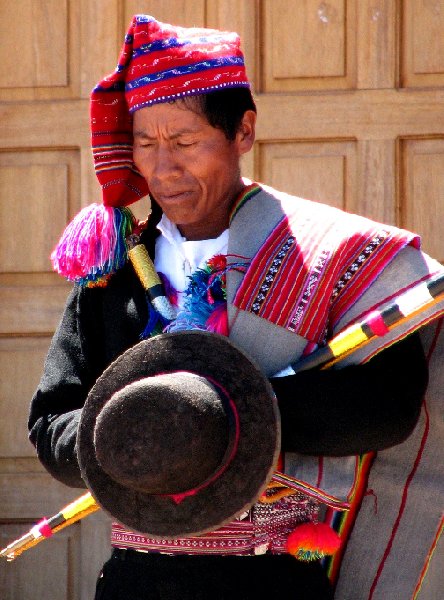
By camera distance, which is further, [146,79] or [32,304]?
[32,304]

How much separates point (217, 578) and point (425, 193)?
1986mm

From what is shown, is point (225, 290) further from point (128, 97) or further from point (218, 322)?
Result: point (128, 97)

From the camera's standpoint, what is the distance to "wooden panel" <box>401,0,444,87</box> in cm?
391

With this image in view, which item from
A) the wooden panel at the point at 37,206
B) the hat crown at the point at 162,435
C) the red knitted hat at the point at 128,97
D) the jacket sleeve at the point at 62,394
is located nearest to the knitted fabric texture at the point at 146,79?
the red knitted hat at the point at 128,97

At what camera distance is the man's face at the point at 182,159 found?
7.73ft

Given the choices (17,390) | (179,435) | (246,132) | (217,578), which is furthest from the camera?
(17,390)

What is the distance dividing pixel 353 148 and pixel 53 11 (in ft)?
3.64

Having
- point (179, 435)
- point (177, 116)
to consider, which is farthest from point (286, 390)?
point (177, 116)

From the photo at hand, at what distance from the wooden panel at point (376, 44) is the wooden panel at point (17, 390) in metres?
1.37

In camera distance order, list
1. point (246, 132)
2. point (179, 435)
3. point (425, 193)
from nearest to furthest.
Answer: point (179, 435) → point (246, 132) → point (425, 193)

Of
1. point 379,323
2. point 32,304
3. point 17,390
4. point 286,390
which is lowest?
point 17,390

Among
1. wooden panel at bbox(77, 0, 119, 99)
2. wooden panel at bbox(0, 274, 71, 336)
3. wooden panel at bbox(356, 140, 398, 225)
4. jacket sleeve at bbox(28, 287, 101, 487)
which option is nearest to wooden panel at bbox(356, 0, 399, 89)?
wooden panel at bbox(356, 140, 398, 225)

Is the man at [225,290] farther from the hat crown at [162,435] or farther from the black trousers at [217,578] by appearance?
the hat crown at [162,435]

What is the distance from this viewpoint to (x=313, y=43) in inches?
157
